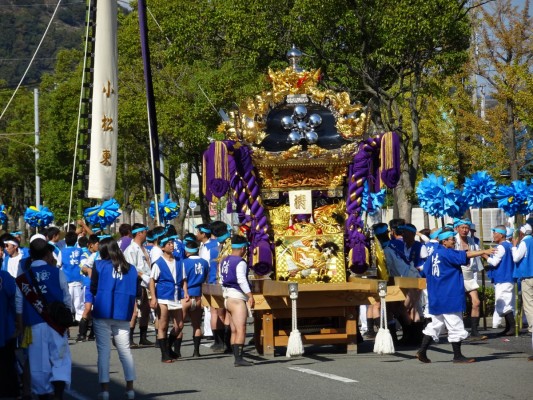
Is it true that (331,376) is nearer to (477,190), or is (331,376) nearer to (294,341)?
(294,341)

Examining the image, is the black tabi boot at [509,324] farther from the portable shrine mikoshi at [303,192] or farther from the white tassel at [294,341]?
the white tassel at [294,341]

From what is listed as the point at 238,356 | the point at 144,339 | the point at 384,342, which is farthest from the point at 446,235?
the point at 144,339

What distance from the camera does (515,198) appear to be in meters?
20.2

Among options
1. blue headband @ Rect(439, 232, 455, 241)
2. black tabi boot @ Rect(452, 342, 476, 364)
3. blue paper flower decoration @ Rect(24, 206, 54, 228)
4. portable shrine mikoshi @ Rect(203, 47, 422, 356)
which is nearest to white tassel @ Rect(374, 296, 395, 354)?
portable shrine mikoshi @ Rect(203, 47, 422, 356)

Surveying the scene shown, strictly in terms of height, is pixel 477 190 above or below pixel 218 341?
above

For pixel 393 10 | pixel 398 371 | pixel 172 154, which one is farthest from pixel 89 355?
pixel 172 154

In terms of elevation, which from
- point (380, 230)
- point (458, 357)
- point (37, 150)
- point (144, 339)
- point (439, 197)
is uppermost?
point (37, 150)

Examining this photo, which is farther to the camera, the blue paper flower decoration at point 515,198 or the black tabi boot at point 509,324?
the blue paper flower decoration at point 515,198

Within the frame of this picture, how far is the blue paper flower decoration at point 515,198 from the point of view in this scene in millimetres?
20047

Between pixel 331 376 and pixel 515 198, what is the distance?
7.36 m

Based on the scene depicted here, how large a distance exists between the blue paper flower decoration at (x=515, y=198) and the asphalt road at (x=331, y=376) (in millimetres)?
3088

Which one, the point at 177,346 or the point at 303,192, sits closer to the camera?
the point at 177,346

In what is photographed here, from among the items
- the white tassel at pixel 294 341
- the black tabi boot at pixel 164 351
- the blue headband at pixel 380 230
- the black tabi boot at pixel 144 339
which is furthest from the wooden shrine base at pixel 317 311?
the black tabi boot at pixel 144 339

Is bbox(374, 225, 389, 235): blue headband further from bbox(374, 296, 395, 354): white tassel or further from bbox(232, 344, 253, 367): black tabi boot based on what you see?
bbox(232, 344, 253, 367): black tabi boot
